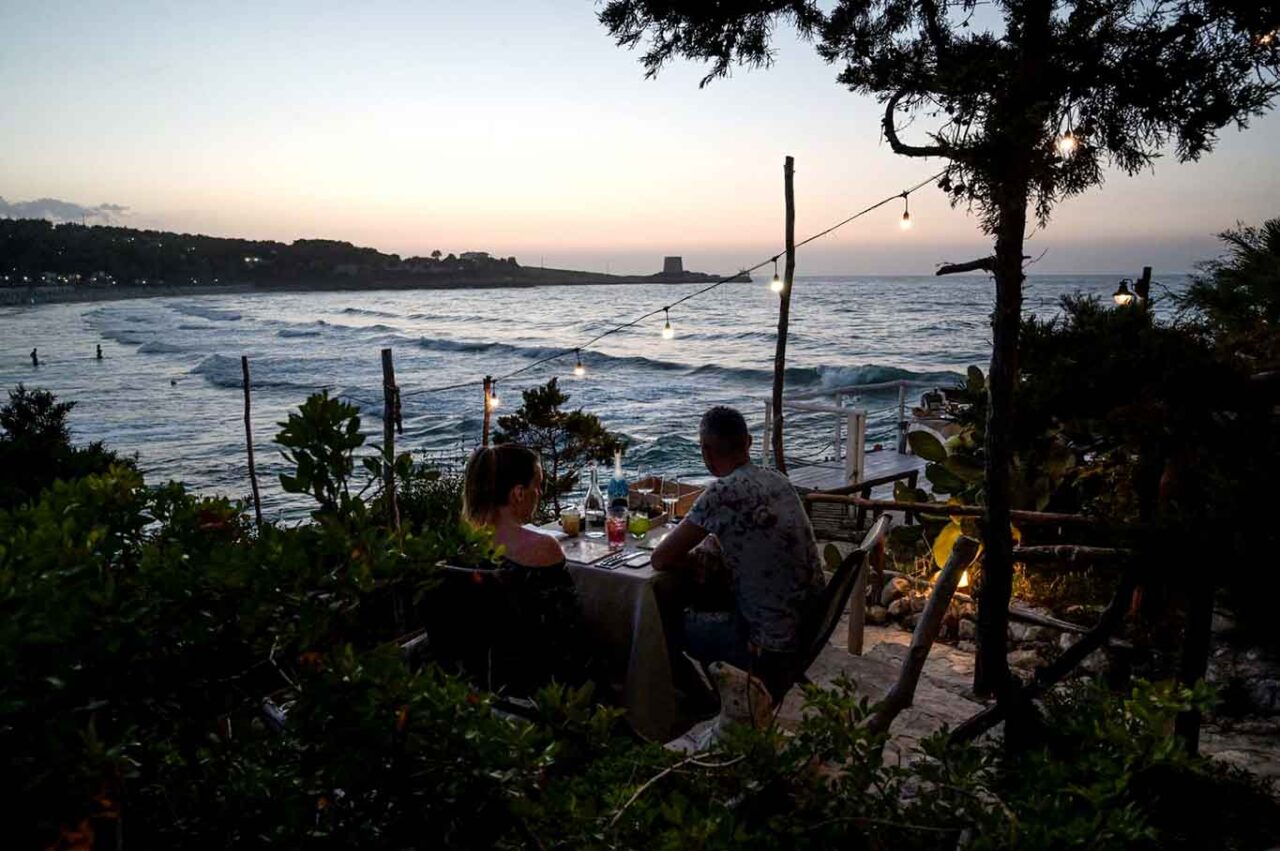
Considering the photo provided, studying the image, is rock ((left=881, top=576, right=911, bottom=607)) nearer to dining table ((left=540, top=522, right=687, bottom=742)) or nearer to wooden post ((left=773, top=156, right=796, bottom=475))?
wooden post ((left=773, top=156, right=796, bottom=475))

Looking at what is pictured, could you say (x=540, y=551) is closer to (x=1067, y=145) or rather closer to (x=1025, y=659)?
(x=1067, y=145)

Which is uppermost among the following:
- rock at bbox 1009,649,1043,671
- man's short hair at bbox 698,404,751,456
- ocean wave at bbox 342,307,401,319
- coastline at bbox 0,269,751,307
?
coastline at bbox 0,269,751,307

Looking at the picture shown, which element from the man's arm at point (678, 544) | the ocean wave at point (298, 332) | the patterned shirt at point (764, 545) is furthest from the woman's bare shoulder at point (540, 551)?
the ocean wave at point (298, 332)

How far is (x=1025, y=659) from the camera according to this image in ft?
14.3

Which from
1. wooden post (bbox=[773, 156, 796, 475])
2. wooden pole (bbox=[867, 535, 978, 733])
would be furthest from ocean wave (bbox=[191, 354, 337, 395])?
wooden pole (bbox=[867, 535, 978, 733])

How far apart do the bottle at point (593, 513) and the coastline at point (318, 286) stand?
80823 mm

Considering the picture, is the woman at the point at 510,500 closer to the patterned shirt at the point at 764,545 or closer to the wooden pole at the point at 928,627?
the patterned shirt at the point at 764,545

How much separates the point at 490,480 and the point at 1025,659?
3.17 metres

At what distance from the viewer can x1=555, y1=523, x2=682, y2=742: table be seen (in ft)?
11.2

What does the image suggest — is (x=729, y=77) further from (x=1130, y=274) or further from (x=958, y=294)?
(x=1130, y=274)

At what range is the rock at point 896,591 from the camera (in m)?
5.34

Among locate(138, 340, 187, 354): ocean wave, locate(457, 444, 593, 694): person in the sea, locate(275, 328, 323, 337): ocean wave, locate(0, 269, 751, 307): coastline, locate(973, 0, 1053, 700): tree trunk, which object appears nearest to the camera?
locate(973, 0, 1053, 700): tree trunk

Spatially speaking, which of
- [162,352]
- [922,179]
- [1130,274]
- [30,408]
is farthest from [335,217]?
[1130,274]

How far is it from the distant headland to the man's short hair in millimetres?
81375
